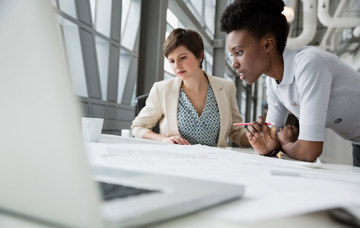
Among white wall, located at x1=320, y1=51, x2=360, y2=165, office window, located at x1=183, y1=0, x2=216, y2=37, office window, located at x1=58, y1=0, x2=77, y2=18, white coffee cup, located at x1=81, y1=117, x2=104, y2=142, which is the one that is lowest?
white wall, located at x1=320, y1=51, x2=360, y2=165

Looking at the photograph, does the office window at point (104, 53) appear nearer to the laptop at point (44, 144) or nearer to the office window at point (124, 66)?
the office window at point (124, 66)

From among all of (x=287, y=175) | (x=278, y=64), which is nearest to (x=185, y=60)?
(x=278, y=64)

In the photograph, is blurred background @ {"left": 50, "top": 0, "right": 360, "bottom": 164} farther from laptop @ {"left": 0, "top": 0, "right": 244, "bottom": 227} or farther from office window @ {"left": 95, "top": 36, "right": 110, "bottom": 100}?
laptop @ {"left": 0, "top": 0, "right": 244, "bottom": 227}

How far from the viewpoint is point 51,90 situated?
0.73 feet

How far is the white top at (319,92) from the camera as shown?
44.4 inches

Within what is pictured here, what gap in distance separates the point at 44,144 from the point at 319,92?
42.6 inches

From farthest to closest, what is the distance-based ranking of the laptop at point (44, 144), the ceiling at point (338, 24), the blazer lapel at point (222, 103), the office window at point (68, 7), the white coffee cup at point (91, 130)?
1. the ceiling at point (338, 24)
2. the blazer lapel at point (222, 103)
3. the office window at point (68, 7)
4. the white coffee cup at point (91, 130)
5. the laptop at point (44, 144)

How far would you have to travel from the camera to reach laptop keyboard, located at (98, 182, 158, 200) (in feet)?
0.90

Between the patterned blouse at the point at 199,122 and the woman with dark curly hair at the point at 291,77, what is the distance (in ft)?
1.92

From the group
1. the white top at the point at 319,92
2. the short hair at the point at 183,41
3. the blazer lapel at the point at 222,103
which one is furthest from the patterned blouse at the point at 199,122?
the white top at the point at 319,92

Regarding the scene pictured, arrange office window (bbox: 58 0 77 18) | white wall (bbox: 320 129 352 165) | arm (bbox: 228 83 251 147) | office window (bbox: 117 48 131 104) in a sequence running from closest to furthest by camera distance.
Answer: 1. office window (bbox: 58 0 77 18)
2. arm (bbox: 228 83 251 147)
3. white wall (bbox: 320 129 352 165)
4. office window (bbox: 117 48 131 104)

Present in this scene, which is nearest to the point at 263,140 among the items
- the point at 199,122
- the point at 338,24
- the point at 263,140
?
the point at 263,140

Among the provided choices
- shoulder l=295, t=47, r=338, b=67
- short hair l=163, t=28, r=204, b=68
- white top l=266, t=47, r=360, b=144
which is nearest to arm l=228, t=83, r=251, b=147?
short hair l=163, t=28, r=204, b=68

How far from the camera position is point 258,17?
51.1 inches
